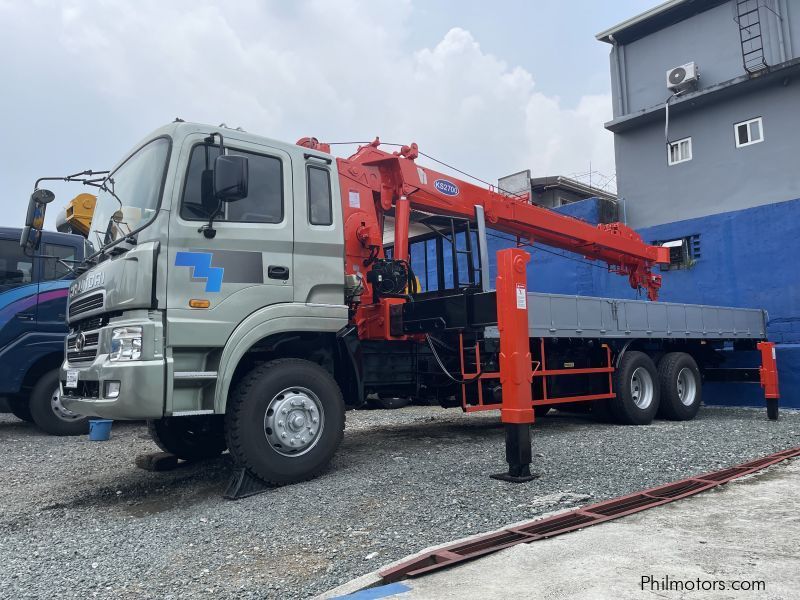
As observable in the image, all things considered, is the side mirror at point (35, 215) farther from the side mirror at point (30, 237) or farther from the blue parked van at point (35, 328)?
the blue parked van at point (35, 328)

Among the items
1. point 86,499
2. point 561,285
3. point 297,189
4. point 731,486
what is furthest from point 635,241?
point 86,499

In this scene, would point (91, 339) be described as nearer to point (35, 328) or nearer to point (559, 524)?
point (559, 524)

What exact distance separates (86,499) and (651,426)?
7.26 m

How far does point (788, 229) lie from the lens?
493 inches

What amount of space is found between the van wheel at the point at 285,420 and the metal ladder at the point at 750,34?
13.1 metres

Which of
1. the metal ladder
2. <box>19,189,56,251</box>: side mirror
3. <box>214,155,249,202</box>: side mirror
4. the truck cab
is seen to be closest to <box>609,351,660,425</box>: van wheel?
the truck cab

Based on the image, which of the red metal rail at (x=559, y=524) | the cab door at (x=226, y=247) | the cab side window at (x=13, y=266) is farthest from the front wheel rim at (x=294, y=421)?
the cab side window at (x=13, y=266)

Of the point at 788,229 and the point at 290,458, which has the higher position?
the point at 788,229

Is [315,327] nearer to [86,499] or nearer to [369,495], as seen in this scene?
[369,495]

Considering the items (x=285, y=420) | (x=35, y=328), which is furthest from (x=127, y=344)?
(x=35, y=328)

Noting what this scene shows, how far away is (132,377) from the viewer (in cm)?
458

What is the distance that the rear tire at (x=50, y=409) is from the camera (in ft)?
28.2

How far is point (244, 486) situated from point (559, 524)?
2.48 m

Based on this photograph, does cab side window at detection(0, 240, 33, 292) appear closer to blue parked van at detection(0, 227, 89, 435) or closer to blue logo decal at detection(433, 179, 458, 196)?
blue parked van at detection(0, 227, 89, 435)
